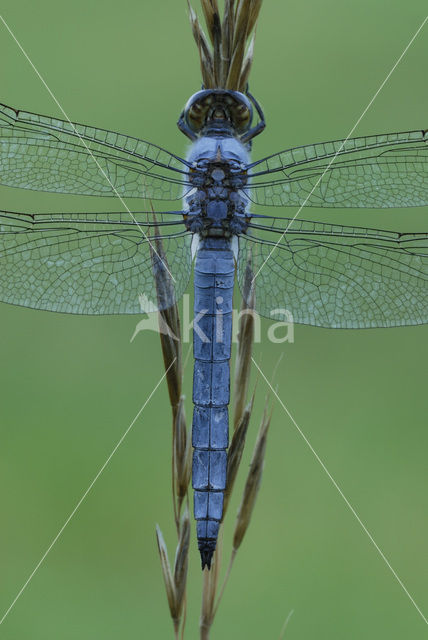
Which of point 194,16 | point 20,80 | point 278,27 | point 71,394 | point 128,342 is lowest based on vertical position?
point 71,394

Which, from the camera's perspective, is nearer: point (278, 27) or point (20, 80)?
point (20, 80)

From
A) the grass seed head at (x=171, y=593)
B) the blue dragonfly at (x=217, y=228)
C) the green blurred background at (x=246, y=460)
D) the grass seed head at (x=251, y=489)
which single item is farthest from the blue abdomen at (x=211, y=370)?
the green blurred background at (x=246, y=460)

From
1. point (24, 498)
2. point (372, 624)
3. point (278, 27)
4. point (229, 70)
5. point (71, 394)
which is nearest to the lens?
point (229, 70)

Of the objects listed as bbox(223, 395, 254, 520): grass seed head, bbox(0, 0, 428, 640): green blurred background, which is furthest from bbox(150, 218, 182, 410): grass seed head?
bbox(0, 0, 428, 640): green blurred background

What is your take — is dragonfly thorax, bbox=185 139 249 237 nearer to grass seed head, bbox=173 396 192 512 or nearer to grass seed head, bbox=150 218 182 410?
grass seed head, bbox=150 218 182 410

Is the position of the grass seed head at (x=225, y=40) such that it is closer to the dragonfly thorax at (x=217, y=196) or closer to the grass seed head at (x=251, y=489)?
the dragonfly thorax at (x=217, y=196)

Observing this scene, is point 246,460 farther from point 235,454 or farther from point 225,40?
point 225,40

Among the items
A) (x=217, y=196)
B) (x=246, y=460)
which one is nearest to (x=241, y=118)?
(x=217, y=196)

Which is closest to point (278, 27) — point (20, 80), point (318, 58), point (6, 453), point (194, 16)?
point (318, 58)

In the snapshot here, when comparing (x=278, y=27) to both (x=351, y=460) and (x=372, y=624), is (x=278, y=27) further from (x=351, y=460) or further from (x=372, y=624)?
(x=372, y=624)
